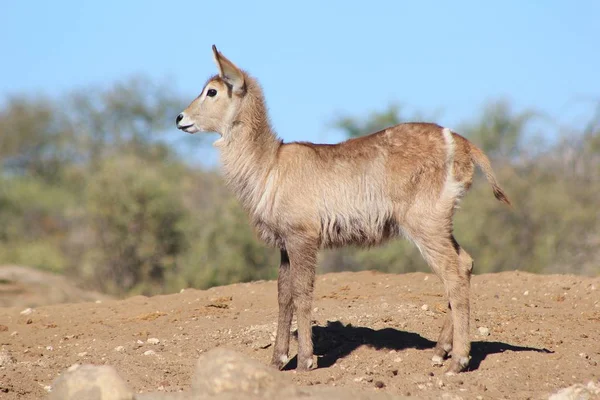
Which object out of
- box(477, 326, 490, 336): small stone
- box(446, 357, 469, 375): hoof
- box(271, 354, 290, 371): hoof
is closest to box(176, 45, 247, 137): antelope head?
box(271, 354, 290, 371): hoof

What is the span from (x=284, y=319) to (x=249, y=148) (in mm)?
1680

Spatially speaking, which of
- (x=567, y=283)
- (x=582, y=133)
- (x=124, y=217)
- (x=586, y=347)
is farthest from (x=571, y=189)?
(x=586, y=347)

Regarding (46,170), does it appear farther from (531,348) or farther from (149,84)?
(531,348)

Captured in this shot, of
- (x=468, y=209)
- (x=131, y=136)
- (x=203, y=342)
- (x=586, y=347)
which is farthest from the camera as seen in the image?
(x=131, y=136)

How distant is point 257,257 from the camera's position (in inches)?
934

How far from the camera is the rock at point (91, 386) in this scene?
6.07m

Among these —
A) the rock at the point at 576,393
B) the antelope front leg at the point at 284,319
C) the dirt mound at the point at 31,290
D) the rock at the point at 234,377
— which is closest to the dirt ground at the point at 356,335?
the rock at the point at 576,393

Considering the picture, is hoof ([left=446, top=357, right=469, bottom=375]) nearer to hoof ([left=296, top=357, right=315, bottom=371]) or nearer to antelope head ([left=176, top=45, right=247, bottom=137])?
hoof ([left=296, top=357, right=315, bottom=371])

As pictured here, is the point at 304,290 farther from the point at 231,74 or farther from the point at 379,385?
the point at 231,74

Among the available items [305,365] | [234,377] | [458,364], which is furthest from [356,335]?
[234,377]

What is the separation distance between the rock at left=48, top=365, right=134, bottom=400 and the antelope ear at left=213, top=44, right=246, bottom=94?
3903 mm

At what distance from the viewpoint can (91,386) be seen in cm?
613

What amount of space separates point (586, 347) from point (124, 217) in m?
16.2

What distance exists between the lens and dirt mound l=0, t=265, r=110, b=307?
50.4 feet
